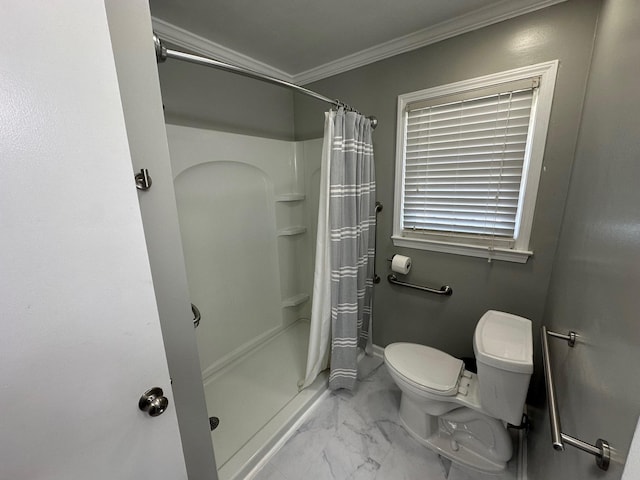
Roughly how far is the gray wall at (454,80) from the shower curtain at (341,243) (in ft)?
0.88

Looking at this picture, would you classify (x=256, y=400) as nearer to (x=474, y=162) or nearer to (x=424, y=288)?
(x=424, y=288)

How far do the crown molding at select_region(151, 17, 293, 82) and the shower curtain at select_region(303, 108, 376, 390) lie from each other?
2.98 feet

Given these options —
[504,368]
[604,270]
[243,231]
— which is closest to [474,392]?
[504,368]

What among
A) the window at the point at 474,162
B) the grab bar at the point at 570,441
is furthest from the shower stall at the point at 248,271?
the grab bar at the point at 570,441

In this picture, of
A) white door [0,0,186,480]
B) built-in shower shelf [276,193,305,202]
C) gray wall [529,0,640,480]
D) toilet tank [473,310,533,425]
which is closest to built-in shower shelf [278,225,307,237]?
built-in shower shelf [276,193,305,202]

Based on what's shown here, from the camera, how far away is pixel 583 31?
3.82 feet

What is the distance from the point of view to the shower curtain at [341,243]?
57.8 inches

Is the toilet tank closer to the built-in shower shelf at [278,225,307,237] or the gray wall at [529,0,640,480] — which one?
the gray wall at [529,0,640,480]

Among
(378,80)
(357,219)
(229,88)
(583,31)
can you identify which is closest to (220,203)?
(229,88)

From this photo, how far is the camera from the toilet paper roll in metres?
1.77

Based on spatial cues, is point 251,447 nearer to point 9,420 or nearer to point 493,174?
point 9,420

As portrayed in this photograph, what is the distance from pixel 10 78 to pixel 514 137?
1919mm

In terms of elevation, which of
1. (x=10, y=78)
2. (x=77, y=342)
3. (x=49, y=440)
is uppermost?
(x=10, y=78)

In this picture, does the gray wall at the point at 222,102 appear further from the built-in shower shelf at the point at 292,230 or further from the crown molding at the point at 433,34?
the built-in shower shelf at the point at 292,230
